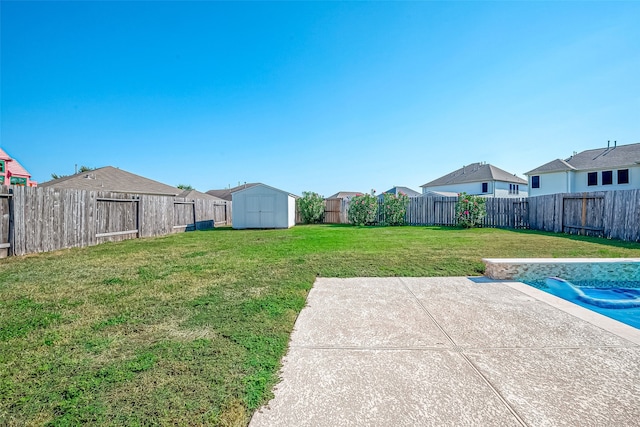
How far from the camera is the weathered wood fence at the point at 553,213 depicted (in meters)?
8.61

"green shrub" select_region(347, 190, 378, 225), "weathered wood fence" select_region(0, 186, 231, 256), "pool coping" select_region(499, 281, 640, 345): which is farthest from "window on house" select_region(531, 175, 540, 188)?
"weathered wood fence" select_region(0, 186, 231, 256)

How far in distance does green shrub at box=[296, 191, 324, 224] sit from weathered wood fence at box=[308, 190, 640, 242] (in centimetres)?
82

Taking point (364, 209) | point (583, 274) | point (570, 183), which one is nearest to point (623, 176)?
point (570, 183)

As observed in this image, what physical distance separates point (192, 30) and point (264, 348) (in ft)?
39.1

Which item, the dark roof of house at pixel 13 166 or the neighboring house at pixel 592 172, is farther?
the neighboring house at pixel 592 172

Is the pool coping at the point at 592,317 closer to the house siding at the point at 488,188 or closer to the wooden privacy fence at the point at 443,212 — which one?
the wooden privacy fence at the point at 443,212

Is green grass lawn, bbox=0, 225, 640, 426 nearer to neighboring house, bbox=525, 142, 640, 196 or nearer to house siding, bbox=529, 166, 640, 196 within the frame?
neighboring house, bbox=525, 142, 640, 196

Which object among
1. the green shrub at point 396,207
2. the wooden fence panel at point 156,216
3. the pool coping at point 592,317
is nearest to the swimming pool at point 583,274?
the pool coping at point 592,317

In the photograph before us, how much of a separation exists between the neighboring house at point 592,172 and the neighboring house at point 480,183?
3.23 metres

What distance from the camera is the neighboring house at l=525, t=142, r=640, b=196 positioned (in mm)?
18984

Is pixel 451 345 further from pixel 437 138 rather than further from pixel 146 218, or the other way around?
pixel 437 138

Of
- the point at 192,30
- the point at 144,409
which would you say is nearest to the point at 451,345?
the point at 144,409

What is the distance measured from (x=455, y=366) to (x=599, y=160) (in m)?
28.4

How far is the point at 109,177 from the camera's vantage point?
60.4 ft
